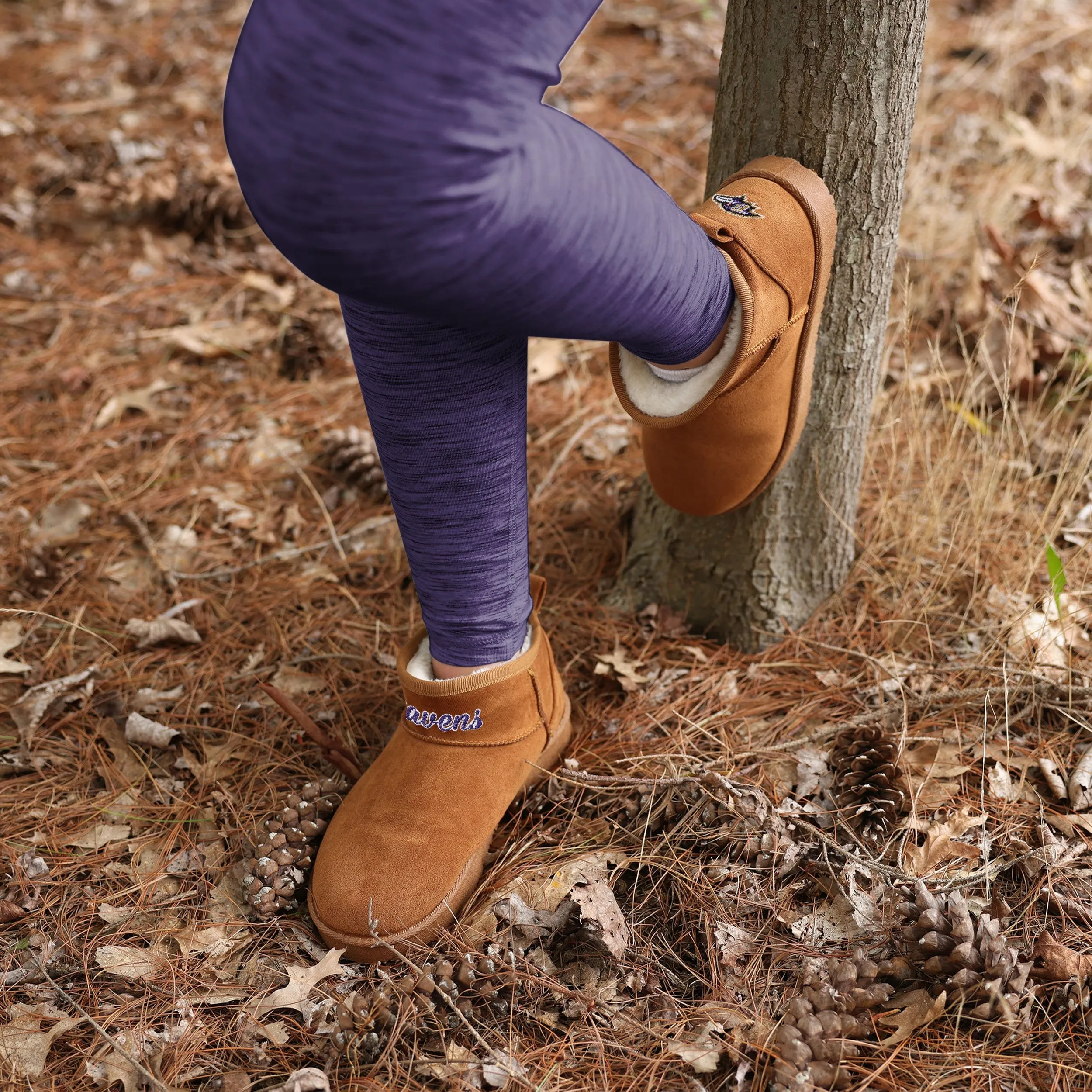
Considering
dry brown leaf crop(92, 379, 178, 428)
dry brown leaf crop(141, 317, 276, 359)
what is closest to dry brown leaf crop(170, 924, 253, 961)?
dry brown leaf crop(92, 379, 178, 428)

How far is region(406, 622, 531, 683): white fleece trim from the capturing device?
1244mm

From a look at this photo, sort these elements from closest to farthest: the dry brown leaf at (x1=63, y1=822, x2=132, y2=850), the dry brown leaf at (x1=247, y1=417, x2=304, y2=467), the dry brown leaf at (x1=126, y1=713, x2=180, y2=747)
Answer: the dry brown leaf at (x1=63, y1=822, x2=132, y2=850)
the dry brown leaf at (x1=126, y1=713, x2=180, y2=747)
the dry brown leaf at (x1=247, y1=417, x2=304, y2=467)

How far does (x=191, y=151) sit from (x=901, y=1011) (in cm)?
317

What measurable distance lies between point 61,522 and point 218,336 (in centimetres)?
69

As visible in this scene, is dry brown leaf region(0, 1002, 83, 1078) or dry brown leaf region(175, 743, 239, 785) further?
dry brown leaf region(175, 743, 239, 785)

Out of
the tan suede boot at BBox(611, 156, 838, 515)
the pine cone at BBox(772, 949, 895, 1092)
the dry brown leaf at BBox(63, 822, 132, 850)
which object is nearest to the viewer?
the pine cone at BBox(772, 949, 895, 1092)

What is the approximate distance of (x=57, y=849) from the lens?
4.11ft

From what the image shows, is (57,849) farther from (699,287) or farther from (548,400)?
(548,400)

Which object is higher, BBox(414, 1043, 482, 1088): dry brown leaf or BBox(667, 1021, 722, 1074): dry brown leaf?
BBox(667, 1021, 722, 1074): dry brown leaf

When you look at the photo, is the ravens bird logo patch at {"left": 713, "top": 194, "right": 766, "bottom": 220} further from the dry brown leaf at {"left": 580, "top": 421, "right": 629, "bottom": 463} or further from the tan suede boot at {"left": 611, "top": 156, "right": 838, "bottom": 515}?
the dry brown leaf at {"left": 580, "top": 421, "right": 629, "bottom": 463}

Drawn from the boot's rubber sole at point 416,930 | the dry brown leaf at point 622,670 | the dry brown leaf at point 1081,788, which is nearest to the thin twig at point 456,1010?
the boot's rubber sole at point 416,930

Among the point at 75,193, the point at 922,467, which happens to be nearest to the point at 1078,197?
the point at 922,467

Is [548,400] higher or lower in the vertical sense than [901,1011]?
higher

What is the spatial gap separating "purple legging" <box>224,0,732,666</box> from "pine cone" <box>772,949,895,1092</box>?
74 cm
